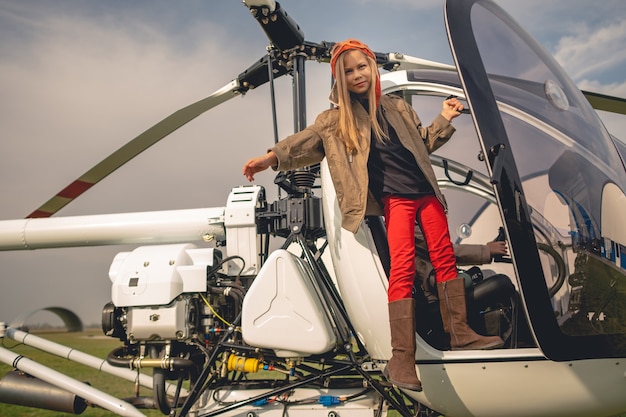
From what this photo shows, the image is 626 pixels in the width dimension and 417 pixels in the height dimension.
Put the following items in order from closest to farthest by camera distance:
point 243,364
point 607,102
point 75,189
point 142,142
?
point 243,364 → point 607,102 → point 142,142 → point 75,189

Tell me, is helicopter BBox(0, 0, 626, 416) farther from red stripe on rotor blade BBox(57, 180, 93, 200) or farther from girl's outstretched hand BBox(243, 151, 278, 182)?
red stripe on rotor blade BBox(57, 180, 93, 200)

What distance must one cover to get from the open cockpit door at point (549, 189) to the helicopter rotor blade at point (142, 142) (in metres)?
2.47

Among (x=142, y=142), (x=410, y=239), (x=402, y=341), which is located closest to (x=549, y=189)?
(x=410, y=239)

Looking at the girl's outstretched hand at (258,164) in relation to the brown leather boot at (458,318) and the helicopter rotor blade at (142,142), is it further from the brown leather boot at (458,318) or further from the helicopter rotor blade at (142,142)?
the helicopter rotor blade at (142,142)

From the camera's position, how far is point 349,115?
96.3 inches

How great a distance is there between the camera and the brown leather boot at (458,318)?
7.59ft

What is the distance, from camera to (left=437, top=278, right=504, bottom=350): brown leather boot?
2312mm

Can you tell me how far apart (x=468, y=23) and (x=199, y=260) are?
2.16 m

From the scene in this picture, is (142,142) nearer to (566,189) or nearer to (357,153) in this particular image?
(357,153)

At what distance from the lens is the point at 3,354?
393cm

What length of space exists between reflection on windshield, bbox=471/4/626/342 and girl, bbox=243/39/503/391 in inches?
12.2

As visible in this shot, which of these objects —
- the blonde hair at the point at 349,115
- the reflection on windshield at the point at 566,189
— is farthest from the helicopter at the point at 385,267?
the blonde hair at the point at 349,115

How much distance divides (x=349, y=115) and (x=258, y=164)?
0.50 metres

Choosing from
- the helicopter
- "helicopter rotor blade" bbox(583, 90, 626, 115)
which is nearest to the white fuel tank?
the helicopter
